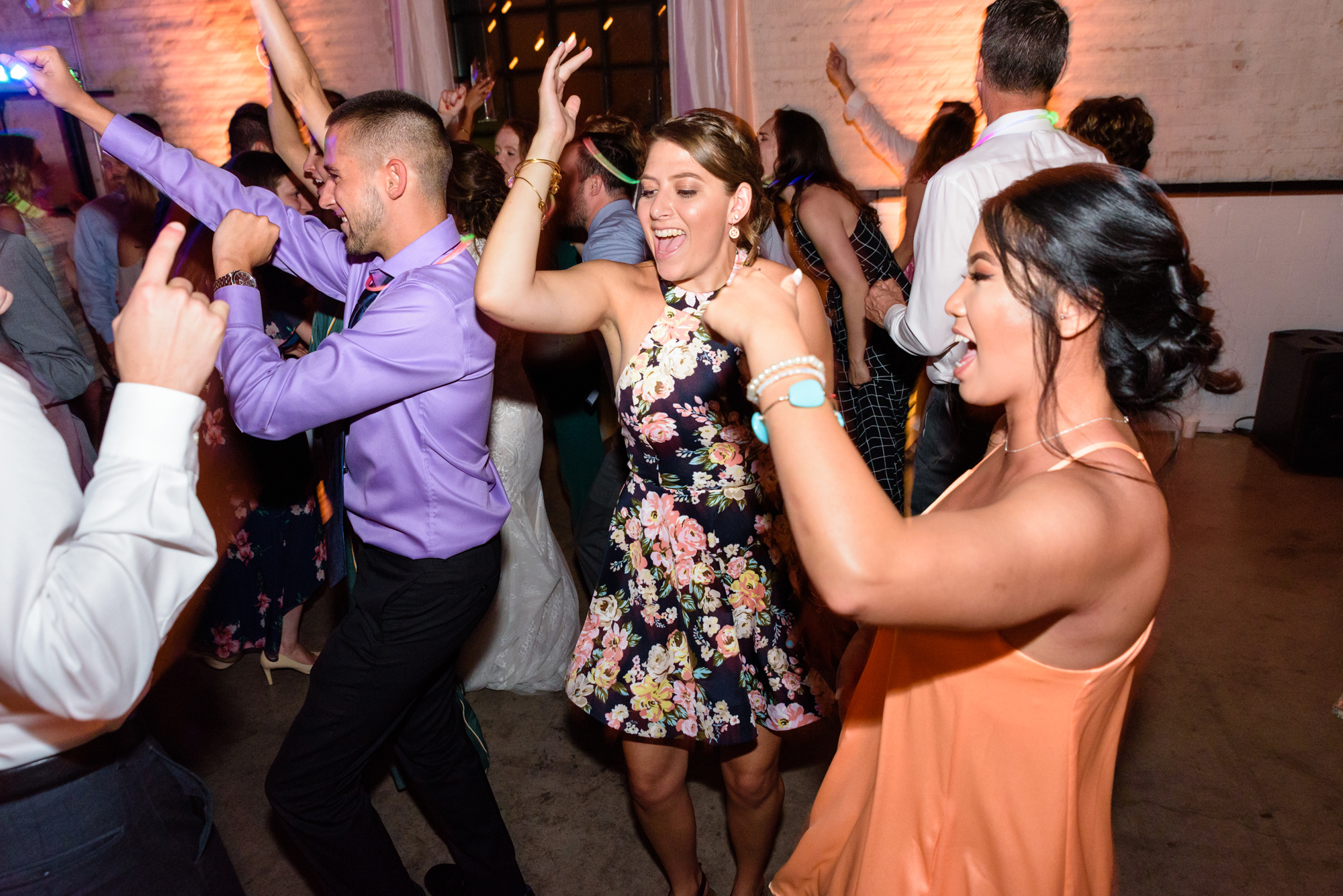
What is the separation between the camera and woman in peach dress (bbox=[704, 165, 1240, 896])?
852 millimetres

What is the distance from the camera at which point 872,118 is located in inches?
196

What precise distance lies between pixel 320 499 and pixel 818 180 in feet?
6.96

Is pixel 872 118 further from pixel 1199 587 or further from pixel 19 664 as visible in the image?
pixel 19 664

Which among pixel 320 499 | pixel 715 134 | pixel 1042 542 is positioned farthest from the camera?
pixel 320 499

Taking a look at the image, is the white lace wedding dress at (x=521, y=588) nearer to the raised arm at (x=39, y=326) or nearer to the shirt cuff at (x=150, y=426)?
the raised arm at (x=39, y=326)

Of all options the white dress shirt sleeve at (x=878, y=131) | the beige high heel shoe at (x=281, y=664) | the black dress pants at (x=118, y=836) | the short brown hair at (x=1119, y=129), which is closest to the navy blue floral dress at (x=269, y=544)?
the beige high heel shoe at (x=281, y=664)

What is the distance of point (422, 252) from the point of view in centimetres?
176

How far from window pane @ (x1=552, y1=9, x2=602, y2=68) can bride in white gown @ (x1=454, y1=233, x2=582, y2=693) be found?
356 centimetres

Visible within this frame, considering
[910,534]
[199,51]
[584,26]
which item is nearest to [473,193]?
[910,534]

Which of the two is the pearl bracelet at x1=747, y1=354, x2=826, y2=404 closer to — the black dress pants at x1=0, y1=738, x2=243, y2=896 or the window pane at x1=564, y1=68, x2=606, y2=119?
the black dress pants at x1=0, y1=738, x2=243, y2=896

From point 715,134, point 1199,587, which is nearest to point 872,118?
point 1199,587

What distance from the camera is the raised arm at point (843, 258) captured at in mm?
3010

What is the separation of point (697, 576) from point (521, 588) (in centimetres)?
122

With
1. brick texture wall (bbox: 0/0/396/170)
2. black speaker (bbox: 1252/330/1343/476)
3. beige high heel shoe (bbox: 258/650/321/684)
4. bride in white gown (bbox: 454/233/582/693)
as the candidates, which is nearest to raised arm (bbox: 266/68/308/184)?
bride in white gown (bbox: 454/233/582/693)
